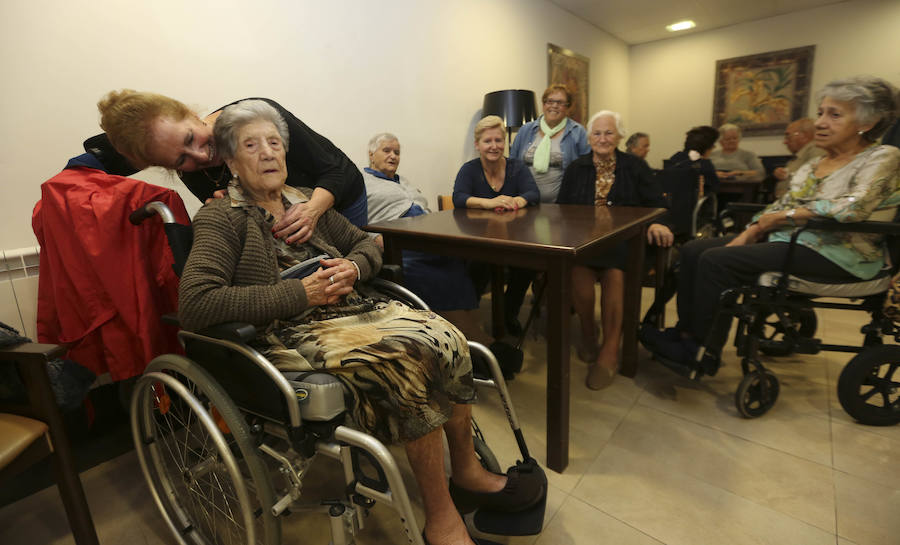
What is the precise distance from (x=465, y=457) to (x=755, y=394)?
130cm

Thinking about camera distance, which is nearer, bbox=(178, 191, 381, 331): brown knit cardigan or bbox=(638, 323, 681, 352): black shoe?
bbox=(178, 191, 381, 331): brown knit cardigan

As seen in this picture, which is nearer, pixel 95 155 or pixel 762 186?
pixel 95 155

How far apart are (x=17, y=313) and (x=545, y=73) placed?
4.36 meters

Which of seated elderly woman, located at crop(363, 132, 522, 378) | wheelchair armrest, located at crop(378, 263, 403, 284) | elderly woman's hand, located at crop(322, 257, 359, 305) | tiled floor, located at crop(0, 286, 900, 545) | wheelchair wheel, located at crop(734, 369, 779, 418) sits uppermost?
elderly woman's hand, located at crop(322, 257, 359, 305)

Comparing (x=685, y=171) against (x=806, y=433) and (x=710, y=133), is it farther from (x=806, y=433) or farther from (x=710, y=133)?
(x=806, y=433)

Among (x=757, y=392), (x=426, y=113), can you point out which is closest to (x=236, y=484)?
(x=757, y=392)

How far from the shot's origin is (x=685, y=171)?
3.17 m

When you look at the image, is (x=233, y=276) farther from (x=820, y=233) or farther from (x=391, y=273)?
(x=820, y=233)

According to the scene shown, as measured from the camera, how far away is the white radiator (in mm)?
1510

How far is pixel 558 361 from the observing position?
1.42 metres

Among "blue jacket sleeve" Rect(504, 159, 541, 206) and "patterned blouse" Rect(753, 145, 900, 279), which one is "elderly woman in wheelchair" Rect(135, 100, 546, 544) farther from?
"patterned blouse" Rect(753, 145, 900, 279)

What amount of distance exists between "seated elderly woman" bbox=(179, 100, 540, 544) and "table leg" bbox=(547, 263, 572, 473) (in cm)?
33

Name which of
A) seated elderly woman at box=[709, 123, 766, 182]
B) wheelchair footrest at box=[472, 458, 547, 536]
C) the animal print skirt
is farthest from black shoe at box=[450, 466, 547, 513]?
seated elderly woman at box=[709, 123, 766, 182]

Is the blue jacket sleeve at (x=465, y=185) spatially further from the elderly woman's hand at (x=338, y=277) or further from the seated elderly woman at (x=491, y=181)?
the elderly woman's hand at (x=338, y=277)
